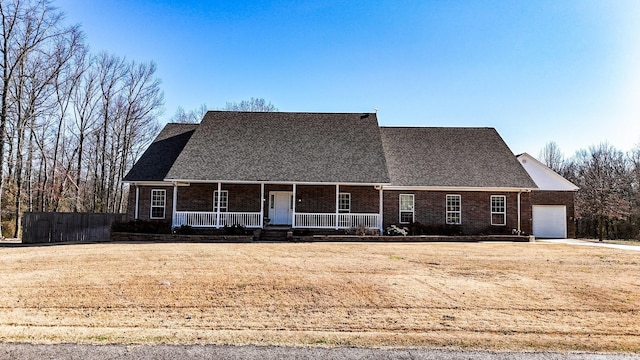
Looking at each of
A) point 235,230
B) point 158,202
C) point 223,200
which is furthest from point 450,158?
point 158,202

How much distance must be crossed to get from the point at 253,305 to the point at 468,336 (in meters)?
4.02

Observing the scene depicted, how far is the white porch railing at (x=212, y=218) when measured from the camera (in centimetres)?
2155

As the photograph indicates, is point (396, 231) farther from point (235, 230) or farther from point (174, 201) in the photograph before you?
point (174, 201)

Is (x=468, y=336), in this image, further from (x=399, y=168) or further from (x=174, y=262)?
(x=399, y=168)

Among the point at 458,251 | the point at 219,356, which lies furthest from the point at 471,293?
the point at 458,251

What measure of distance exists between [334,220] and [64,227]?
42.8 feet

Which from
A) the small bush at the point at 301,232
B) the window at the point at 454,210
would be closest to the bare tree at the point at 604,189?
the window at the point at 454,210

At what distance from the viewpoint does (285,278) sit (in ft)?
34.2

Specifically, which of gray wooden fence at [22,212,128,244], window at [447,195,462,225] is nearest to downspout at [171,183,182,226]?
gray wooden fence at [22,212,128,244]

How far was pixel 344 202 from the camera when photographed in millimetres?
23203

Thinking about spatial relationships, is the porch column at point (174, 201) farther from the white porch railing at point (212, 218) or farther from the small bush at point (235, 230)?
the small bush at point (235, 230)

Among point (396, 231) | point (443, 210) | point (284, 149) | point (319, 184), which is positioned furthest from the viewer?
point (284, 149)

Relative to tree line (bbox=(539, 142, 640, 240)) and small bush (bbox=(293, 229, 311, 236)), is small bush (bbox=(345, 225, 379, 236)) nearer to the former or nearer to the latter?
small bush (bbox=(293, 229, 311, 236))

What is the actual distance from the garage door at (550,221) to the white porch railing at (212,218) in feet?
56.6
